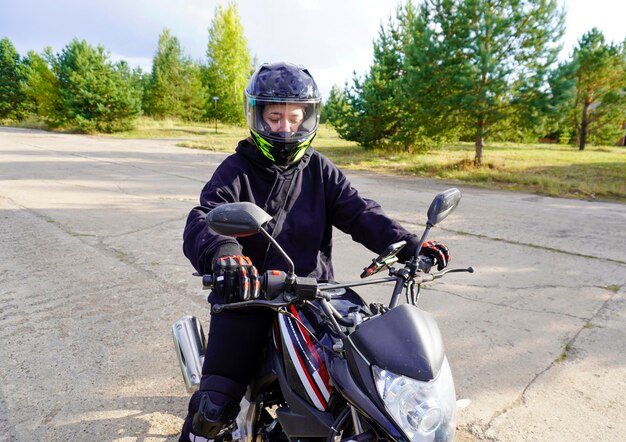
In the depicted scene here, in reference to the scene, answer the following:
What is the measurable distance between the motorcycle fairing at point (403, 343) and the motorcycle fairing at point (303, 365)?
0.28 meters

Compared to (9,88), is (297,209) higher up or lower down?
lower down

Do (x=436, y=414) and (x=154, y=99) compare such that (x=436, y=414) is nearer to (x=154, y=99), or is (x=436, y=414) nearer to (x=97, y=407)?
(x=97, y=407)

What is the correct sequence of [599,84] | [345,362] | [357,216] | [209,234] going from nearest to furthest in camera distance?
[345,362]
[209,234]
[357,216]
[599,84]

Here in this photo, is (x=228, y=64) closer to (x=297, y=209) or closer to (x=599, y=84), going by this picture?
(x=599, y=84)

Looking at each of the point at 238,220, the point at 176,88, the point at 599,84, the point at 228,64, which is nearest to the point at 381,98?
the point at 599,84

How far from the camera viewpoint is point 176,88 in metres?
40.8

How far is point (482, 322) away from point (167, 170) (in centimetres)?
1095

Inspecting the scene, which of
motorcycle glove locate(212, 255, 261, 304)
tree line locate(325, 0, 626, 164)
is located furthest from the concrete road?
tree line locate(325, 0, 626, 164)

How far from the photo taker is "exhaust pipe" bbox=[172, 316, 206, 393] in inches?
84.9

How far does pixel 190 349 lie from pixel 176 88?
42.7 m

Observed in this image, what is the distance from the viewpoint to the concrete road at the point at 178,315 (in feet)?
8.58

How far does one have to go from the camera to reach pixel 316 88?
2.29 meters

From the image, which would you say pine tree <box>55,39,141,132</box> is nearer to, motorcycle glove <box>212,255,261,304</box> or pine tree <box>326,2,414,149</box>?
pine tree <box>326,2,414,149</box>

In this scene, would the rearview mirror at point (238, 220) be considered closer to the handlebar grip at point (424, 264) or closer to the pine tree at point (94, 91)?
the handlebar grip at point (424, 264)
